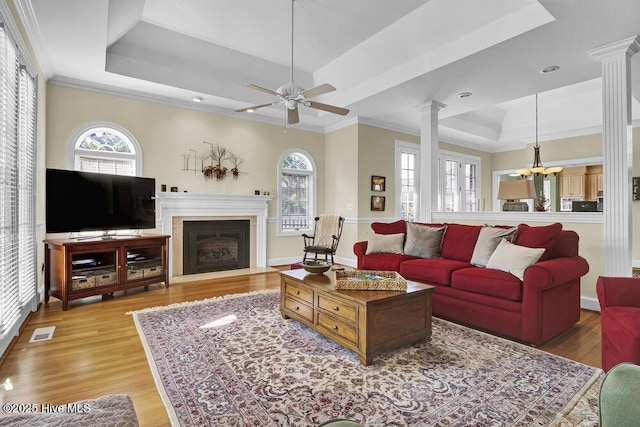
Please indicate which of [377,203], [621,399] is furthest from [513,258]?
[377,203]

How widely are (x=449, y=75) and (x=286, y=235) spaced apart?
13.2ft

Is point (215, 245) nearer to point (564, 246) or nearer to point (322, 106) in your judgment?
point (322, 106)

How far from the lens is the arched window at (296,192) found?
6672mm

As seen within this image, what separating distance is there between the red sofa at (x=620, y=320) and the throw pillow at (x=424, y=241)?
6.05ft

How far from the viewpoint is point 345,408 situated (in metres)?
1.90

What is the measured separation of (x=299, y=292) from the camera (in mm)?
3094

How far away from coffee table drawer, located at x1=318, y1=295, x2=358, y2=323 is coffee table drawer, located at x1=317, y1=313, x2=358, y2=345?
0.06 meters

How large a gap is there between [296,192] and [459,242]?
12.2ft

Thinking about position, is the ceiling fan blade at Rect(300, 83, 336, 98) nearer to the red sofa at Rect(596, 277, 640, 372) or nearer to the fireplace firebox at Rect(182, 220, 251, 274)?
the red sofa at Rect(596, 277, 640, 372)

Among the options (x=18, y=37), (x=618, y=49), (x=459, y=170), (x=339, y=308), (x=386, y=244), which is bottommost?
(x=339, y=308)

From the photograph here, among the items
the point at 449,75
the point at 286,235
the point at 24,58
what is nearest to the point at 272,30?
the point at 449,75

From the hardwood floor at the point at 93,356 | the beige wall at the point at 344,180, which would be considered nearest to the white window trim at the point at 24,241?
the hardwood floor at the point at 93,356

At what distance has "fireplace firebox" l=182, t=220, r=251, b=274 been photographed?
18.4 ft

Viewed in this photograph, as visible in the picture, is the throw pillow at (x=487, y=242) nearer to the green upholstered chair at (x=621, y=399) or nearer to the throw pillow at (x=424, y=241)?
the throw pillow at (x=424, y=241)
